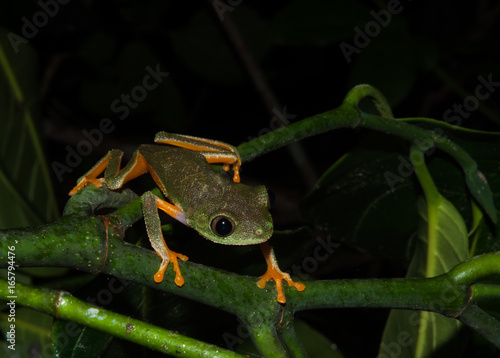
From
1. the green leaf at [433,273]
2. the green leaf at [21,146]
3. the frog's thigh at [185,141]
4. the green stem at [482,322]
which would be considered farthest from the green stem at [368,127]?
the green leaf at [21,146]

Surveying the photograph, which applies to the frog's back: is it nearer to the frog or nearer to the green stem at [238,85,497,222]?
the frog

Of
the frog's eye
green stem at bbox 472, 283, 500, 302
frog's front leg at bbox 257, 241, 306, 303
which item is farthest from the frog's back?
green stem at bbox 472, 283, 500, 302

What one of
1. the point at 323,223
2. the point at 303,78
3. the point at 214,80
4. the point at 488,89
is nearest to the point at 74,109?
the point at 214,80

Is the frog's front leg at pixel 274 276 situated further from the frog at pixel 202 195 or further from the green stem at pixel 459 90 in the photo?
the green stem at pixel 459 90

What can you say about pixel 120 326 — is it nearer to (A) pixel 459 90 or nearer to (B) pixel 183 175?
(B) pixel 183 175

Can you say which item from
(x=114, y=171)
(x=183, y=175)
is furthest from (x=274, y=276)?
(x=114, y=171)

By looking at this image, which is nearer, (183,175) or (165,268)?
(165,268)
